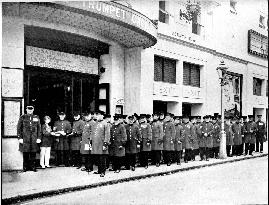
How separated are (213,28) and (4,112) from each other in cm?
1019

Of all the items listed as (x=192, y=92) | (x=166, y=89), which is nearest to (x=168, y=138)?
(x=166, y=89)

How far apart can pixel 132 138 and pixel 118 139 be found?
588 mm

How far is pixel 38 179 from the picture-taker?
7996 millimetres

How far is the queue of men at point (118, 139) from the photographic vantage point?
886 cm

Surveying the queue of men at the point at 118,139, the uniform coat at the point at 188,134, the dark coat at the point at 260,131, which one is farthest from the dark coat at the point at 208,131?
the dark coat at the point at 260,131

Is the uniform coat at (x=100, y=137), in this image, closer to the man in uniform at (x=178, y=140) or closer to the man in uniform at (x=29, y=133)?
the man in uniform at (x=29, y=133)

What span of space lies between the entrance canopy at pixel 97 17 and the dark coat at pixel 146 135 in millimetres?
2940

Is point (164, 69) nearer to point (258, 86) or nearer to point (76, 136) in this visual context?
point (258, 86)

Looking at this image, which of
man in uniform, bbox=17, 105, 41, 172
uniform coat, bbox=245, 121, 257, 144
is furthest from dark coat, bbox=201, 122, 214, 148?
man in uniform, bbox=17, 105, 41, 172

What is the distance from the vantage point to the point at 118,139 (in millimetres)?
9164

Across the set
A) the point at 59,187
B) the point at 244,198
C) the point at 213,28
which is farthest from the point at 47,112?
the point at 213,28

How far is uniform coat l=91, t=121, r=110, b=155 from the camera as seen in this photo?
28.3 ft

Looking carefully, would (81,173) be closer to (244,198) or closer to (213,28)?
(244,198)

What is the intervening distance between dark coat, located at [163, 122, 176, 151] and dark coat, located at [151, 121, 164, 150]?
299mm
